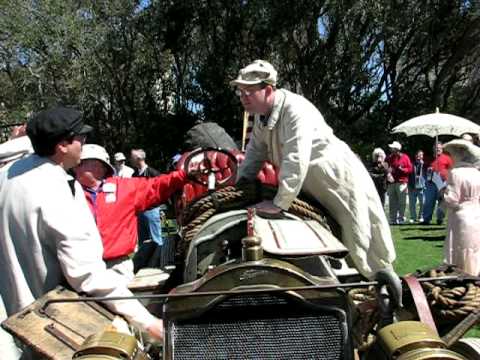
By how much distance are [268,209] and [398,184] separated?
1110cm

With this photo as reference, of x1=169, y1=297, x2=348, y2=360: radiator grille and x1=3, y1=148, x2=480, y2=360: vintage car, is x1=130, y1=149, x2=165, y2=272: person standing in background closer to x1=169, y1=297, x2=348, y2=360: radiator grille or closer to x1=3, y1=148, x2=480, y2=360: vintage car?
x1=3, y1=148, x2=480, y2=360: vintage car

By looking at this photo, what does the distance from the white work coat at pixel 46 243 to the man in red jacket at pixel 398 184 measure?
12121 millimetres

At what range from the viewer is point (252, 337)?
104 inches

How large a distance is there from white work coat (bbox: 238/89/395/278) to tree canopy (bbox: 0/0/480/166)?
1912cm

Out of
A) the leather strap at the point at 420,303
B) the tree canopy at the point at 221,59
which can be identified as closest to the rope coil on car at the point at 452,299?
the leather strap at the point at 420,303

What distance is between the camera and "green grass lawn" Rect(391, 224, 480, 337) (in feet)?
29.1

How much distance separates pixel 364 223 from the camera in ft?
14.0

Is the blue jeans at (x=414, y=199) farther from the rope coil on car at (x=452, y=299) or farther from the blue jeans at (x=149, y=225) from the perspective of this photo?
the rope coil on car at (x=452, y=299)

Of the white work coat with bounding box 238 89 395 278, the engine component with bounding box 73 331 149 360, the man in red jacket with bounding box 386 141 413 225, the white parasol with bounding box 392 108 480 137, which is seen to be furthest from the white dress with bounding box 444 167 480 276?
the white parasol with bounding box 392 108 480 137

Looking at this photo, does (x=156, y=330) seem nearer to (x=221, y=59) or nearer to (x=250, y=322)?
(x=250, y=322)

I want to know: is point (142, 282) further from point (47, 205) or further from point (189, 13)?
point (189, 13)

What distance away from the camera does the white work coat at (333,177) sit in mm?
4125

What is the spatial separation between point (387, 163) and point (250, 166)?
434 inches

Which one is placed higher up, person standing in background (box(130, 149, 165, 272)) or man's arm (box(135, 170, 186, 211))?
man's arm (box(135, 170, 186, 211))
